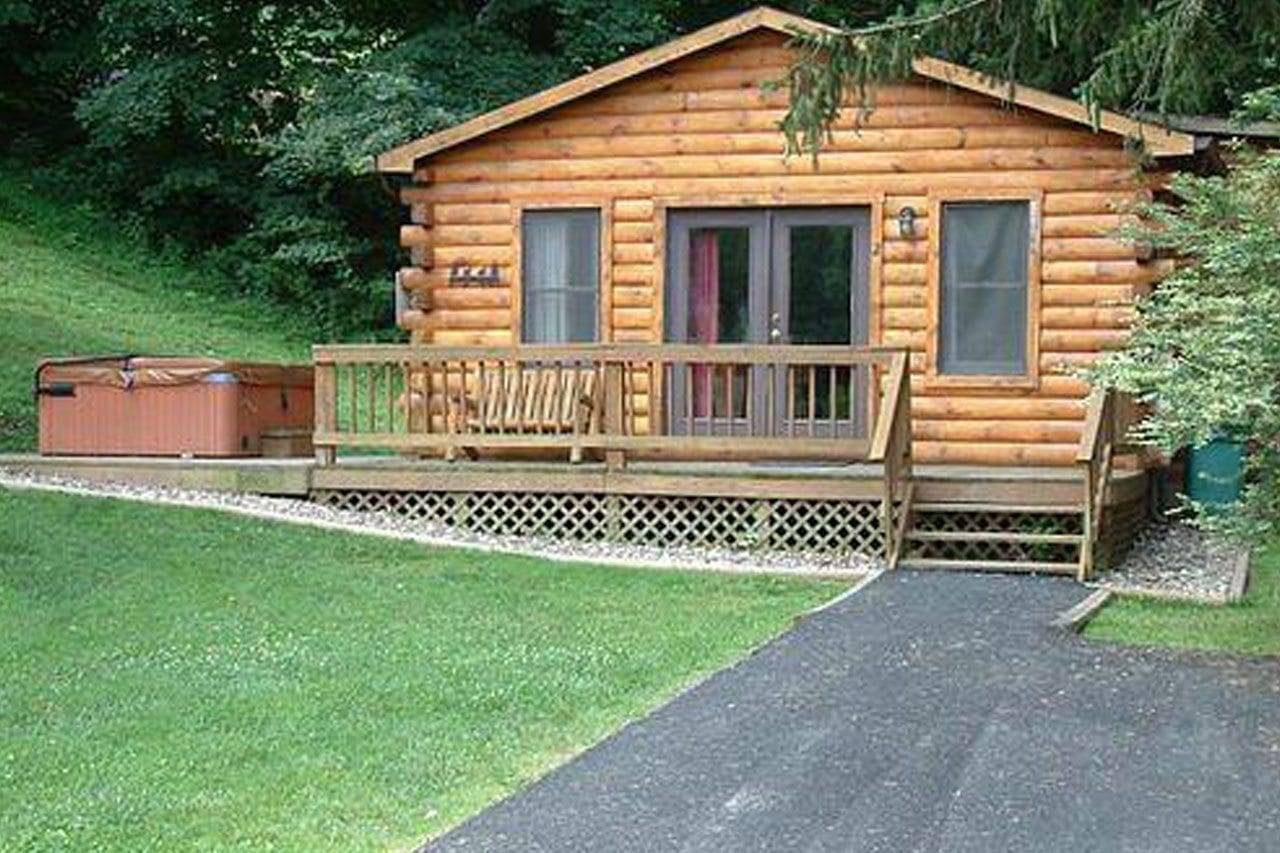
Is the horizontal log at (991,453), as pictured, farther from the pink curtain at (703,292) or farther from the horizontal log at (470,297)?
the horizontal log at (470,297)

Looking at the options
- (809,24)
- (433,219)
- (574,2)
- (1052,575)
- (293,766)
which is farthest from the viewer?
(574,2)

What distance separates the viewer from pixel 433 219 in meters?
15.3

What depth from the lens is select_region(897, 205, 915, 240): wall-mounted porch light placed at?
46.4ft

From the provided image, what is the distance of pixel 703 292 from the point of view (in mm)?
14789

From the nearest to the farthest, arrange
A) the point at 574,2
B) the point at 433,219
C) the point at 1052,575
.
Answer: the point at 1052,575
the point at 433,219
the point at 574,2

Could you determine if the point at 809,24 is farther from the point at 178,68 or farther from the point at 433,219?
the point at 178,68

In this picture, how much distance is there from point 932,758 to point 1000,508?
609 centimetres

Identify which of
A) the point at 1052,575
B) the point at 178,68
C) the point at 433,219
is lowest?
the point at 1052,575

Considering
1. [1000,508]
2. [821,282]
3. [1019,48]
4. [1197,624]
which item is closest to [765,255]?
[821,282]

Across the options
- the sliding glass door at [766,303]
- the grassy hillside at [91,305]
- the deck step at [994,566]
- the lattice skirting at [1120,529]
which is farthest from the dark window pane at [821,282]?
the grassy hillside at [91,305]

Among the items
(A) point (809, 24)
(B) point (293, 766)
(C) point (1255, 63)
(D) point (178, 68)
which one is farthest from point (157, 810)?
(D) point (178, 68)

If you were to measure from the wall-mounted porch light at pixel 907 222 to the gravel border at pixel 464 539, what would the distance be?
2844 millimetres

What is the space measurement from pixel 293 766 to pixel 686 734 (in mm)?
1536

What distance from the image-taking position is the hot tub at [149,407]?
14969 mm
